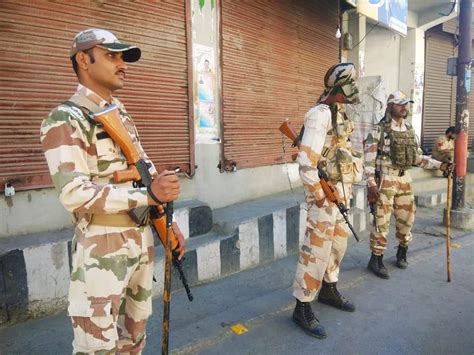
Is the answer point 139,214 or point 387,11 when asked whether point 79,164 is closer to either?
point 139,214

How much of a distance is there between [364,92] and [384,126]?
4.03 metres

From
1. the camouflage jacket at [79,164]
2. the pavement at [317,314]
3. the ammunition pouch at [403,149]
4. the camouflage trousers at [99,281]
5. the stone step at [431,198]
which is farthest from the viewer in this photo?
the stone step at [431,198]

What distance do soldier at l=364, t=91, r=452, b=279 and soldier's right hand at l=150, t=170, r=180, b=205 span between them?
2987 mm

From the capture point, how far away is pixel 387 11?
20.8 feet

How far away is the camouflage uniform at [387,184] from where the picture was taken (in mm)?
4234

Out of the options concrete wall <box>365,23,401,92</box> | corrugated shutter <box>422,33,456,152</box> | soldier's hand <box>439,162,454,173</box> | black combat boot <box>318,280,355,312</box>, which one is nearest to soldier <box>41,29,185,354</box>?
black combat boot <box>318,280,355,312</box>

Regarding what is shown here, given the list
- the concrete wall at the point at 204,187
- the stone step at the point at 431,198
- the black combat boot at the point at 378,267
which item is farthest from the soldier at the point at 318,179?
the stone step at the point at 431,198

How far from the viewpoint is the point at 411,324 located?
314 centimetres

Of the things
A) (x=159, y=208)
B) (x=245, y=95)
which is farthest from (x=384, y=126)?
(x=159, y=208)

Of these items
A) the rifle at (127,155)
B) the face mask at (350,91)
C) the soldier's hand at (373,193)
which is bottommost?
the soldier's hand at (373,193)

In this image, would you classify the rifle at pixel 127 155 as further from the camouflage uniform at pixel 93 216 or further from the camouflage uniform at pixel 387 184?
the camouflage uniform at pixel 387 184

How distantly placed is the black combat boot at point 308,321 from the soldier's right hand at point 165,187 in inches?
72.0

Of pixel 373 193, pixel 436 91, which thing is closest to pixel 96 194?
pixel 373 193

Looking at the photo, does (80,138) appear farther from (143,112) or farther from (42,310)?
(143,112)
